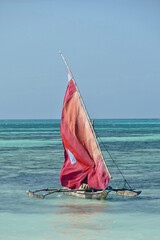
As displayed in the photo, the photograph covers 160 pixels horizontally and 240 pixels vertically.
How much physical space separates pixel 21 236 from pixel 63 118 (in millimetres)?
8002

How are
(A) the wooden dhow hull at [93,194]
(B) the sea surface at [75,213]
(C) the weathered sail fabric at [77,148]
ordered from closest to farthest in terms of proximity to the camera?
(B) the sea surface at [75,213] → (A) the wooden dhow hull at [93,194] → (C) the weathered sail fabric at [77,148]

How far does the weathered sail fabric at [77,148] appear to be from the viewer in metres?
25.2

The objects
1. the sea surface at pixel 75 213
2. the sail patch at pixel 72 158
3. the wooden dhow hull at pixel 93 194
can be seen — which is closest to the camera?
the sea surface at pixel 75 213

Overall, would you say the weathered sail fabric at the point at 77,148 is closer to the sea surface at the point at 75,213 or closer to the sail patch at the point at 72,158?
the sail patch at the point at 72,158

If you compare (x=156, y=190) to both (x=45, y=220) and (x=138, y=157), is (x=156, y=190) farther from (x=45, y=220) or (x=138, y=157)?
(x=138, y=157)

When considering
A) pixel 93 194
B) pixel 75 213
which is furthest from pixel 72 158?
pixel 75 213

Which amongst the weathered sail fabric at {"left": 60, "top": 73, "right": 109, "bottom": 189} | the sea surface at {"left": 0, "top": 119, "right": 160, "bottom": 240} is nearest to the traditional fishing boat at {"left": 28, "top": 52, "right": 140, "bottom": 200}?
the weathered sail fabric at {"left": 60, "top": 73, "right": 109, "bottom": 189}

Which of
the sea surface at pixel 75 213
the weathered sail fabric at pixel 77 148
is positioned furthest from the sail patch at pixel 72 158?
the sea surface at pixel 75 213

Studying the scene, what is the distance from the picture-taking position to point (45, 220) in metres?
21.5

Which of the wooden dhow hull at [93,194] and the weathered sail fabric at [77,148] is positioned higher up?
the weathered sail fabric at [77,148]

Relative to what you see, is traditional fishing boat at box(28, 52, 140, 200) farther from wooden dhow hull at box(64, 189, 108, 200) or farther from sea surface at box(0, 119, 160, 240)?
sea surface at box(0, 119, 160, 240)

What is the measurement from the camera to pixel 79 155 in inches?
1015

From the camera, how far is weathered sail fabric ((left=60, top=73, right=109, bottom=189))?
25.2 m

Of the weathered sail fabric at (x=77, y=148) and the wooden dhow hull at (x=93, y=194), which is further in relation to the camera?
the weathered sail fabric at (x=77, y=148)
